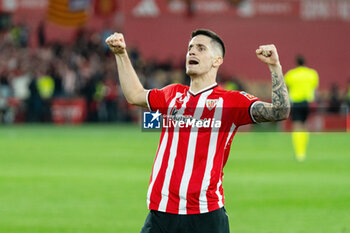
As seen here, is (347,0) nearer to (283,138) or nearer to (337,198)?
(283,138)

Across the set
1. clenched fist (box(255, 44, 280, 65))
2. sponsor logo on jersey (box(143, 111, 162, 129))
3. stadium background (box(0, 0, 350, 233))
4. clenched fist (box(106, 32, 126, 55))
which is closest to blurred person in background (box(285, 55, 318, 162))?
stadium background (box(0, 0, 350, 233))

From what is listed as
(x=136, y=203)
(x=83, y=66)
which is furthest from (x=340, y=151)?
(x=83, y=66)

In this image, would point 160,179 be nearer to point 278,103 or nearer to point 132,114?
point 278,103

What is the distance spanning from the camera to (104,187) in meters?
13.3

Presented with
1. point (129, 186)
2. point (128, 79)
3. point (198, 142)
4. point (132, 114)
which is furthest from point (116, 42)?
point (132, 114)

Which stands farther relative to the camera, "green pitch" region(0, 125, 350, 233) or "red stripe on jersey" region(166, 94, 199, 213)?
"green pitch" region(0, 125, 350, 233)

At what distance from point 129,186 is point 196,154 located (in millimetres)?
8016

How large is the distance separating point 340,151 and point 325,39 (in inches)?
758

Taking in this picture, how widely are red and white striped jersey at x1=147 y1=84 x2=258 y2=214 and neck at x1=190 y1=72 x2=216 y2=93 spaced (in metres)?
0.03

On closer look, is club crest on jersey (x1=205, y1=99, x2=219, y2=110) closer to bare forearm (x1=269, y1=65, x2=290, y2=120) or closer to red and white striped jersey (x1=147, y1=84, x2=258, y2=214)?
red and white striped jersey (x1=147, y1=84, x2=258, y2=214)

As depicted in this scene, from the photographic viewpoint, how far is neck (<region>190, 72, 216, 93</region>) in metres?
5.60

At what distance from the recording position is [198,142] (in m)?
5.48

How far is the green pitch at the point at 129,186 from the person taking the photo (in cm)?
975

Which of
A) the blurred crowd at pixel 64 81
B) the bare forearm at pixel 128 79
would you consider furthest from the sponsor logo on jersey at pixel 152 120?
the blurred crowd at pixel 64 81
